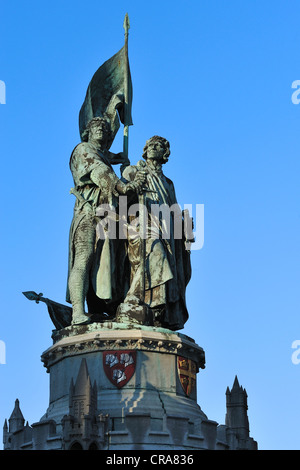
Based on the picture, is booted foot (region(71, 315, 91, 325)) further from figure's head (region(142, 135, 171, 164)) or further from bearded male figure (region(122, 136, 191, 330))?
figure's head (region(142, 135, 171, 164))

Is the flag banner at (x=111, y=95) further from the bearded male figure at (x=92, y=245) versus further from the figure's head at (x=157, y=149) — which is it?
the bearded male figure at (x=92, y=245)

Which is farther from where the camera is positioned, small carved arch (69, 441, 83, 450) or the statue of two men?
the statue of two men

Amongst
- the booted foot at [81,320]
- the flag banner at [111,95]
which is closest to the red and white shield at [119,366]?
the booted foot at [81,320]

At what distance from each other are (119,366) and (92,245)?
12.6 feet

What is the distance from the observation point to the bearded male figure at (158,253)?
100 feet

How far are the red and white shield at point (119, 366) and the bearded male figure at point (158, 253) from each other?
1717mm

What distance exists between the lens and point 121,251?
31516mm

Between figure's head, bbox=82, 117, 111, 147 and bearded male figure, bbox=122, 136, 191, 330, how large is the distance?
115cm

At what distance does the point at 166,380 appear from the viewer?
29.2m

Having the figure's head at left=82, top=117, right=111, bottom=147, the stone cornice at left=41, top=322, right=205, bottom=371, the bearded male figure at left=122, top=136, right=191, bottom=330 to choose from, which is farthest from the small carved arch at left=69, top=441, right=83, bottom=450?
the figure's head at left=82, top=117, right=111, bottom=147

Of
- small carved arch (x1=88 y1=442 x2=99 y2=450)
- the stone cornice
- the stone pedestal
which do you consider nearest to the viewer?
small carved arch (x1=88 y1=442 x2=99 y2=450)

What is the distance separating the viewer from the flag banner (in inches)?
1336
